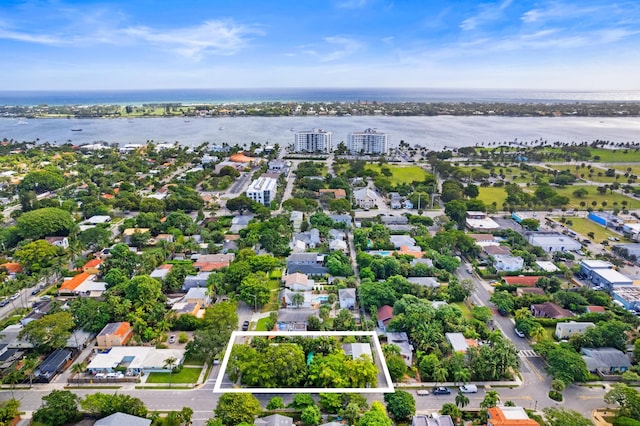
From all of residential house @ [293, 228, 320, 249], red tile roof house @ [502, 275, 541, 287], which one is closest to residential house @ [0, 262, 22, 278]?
residential house @ [293, 228, 320, 249]

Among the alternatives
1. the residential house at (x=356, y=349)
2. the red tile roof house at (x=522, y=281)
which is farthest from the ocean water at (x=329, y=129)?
the residential house at (x=356, y=349)

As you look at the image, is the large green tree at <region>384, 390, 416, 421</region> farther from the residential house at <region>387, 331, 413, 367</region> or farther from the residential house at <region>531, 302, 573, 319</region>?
the residential house at <region>531, 302, 573, 319</region>

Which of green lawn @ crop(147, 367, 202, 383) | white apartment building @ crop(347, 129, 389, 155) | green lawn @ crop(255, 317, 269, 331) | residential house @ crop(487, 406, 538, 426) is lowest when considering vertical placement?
green lawn @ crop(147, 367, 202, 383)

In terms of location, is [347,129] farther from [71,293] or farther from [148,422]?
[148,422]

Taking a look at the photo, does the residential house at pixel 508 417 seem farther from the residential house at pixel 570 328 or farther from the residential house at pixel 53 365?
the residential house at pixel 53 365

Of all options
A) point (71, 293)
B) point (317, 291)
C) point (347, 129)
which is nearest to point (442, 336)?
point (317, 291)

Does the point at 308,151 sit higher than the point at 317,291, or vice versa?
the point at 308,151

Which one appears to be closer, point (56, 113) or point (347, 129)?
point (347, 129)
